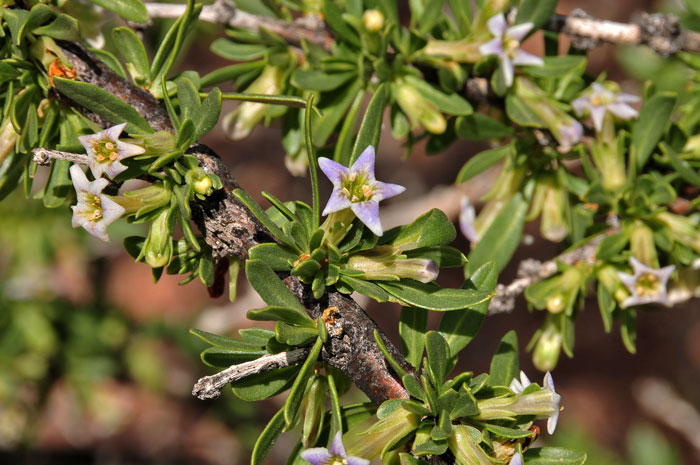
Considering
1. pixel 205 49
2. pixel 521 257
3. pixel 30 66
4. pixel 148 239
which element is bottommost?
pixel 521 257

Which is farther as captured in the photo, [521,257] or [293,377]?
[521,257]

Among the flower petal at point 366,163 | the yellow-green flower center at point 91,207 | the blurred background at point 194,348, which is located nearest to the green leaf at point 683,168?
the flower petal at point 366,163

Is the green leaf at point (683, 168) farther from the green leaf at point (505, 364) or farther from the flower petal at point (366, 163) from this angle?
the flower petal at point (366, 163)

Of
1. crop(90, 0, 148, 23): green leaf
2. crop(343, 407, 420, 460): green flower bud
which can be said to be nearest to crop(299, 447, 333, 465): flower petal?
crop(343, 407, 420, 460): green flower bud

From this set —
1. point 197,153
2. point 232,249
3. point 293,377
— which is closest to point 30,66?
point 197,153

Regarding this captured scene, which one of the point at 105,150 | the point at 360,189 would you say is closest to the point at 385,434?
the point at 360,189

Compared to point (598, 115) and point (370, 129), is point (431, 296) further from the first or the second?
point (598, 115)

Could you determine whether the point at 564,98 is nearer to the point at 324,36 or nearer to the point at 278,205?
the point at 324,36
